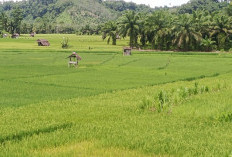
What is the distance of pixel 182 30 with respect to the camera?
52.7 meters

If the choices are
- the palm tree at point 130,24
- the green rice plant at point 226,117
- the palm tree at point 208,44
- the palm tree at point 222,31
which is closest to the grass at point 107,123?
the green rice plant at point 226,117

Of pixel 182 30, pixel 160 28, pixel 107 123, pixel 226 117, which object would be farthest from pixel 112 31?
pixel 107 123

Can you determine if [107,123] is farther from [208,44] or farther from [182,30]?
[208,44]

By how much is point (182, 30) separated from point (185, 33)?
2.34 feet

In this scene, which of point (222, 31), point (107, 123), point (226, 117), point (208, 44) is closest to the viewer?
point (107, 123)

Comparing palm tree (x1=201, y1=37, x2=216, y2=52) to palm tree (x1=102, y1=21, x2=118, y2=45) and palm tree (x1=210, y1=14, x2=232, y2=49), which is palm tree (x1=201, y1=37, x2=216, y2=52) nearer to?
palm tree (x1=210, y1=14, x2=232, y2=49)

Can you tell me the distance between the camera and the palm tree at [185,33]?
52.5 m

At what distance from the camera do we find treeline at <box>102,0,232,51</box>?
53.1m

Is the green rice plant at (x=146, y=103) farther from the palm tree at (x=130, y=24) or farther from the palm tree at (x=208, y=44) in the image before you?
the palm tree at (x=130, y=24)

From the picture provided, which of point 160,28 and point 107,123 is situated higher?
point 160,28

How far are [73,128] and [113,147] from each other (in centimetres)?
204

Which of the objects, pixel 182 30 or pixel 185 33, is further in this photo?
pixel 182 30

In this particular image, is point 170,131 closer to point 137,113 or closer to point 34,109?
point 137,113

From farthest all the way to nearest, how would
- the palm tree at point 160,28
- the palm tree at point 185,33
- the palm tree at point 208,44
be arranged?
the palm tree at point 160,28
the palm tree at point 208,44
the palm tree at point 185,33
